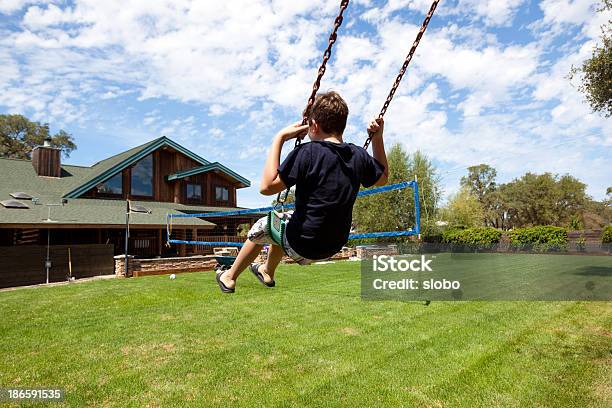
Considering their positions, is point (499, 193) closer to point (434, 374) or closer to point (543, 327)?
point (543, 327)

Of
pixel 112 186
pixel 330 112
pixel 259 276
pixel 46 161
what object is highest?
pixel 46 161

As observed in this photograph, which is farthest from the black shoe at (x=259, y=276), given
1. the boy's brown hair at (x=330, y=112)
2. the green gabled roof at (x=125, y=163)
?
the green gabled roof at (x=125, y=163)

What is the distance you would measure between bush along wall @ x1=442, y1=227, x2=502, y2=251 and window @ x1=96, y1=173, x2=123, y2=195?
26844 millimetres

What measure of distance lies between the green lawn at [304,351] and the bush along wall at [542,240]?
20.3 m

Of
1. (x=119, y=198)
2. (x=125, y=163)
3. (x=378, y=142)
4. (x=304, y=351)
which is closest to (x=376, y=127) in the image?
(x=378, y=142)

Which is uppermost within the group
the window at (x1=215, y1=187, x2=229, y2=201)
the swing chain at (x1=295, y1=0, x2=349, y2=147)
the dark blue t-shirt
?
the window at (x1=215, y1=187, x2=229, y2=201)

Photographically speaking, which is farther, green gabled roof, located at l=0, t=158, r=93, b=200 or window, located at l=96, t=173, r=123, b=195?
window, located at l=96, t=173, r=123, b=195

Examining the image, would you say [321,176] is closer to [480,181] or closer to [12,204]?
[12,204]

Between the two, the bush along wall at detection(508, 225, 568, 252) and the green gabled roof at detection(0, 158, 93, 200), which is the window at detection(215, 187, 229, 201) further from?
the bush along wall at detection(508, 225, 568, 252)

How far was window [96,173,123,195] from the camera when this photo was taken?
85.5 ft

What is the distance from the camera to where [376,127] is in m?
3.40

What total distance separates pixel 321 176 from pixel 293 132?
1.37 ft

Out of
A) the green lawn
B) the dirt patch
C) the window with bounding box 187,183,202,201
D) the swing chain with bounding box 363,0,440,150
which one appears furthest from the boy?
the window with bounding box 187,183,202,201

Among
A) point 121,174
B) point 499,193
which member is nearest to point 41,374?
point 121,174
